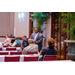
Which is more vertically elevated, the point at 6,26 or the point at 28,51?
the point at 6,26

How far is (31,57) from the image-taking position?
360cm

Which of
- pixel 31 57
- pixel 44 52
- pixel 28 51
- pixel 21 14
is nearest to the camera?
pixel 31 57
